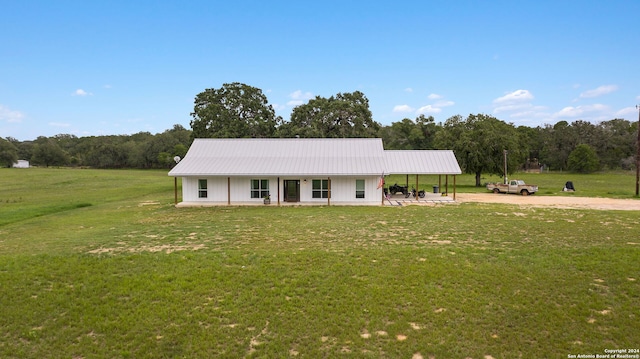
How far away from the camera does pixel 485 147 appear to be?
34812 mm

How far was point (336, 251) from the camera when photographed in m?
11.1

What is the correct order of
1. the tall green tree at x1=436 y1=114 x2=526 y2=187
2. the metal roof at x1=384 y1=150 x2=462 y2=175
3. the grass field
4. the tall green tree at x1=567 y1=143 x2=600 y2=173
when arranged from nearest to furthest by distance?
the grass field, the metal roof at x1=384 y1=150 x2=462 y2=175, the tall green tree at x1=436 y1=114 x2=526 y2=187, the tall green tree at x1=567 y1=143 x2=600 y2=173

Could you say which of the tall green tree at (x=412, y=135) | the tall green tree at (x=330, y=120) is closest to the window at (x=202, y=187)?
the tall green tree at (x=330, y=120)

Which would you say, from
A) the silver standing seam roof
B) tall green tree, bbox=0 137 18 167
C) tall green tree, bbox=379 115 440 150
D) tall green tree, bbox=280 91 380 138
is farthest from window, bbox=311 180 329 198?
tall green tree, bbox=0 137 18 167

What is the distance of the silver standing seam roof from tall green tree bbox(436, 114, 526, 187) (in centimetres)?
907

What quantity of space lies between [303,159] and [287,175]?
266cm

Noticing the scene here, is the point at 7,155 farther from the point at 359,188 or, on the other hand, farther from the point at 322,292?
the point at 322,292

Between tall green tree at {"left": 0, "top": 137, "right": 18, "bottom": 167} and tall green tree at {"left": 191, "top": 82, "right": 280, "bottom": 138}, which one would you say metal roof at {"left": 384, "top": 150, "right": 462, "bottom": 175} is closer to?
tall green tree at {"left": 191, "top": 82, "right": 280, "bottom": 138}

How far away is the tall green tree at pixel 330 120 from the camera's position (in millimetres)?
37656

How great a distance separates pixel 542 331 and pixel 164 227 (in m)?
13.3

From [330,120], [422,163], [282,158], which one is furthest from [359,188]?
[330,120]

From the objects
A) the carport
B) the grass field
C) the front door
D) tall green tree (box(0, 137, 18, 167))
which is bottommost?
the grass field

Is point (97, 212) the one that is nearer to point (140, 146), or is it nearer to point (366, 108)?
point (366, 108)

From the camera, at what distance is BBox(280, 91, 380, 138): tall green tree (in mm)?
37656
